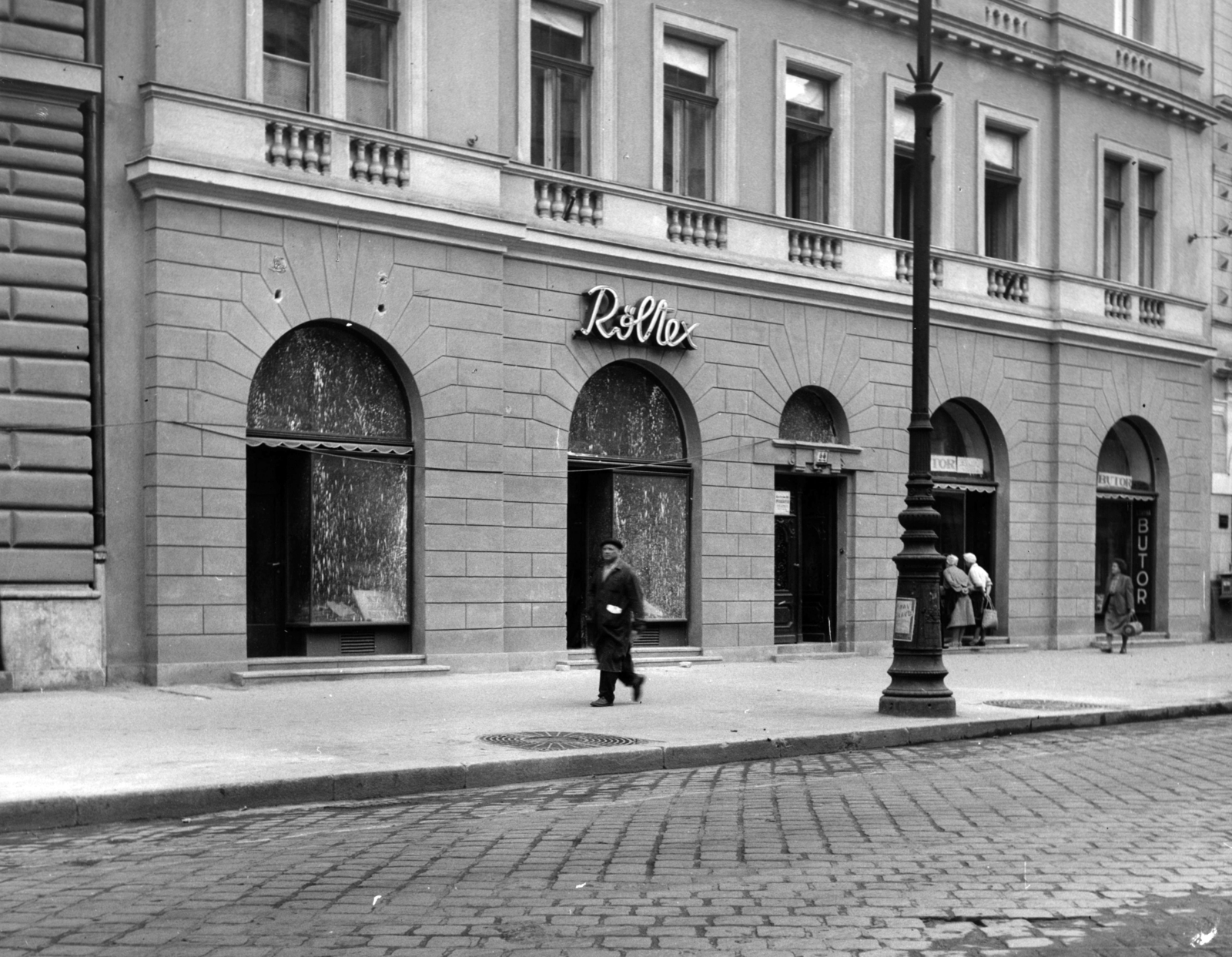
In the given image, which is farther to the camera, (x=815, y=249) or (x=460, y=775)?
(x=815, y=249)

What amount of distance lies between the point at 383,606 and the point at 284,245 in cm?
447

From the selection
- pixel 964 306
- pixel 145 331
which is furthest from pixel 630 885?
pixel 964 306

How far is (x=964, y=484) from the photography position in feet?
88.0

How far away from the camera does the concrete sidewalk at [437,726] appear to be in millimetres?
10297

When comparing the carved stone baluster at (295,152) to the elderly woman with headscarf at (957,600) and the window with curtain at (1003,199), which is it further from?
the window with curtain at (1003,199)

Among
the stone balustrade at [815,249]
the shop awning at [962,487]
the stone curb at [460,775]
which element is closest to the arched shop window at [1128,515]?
the shop awning at [962,487]

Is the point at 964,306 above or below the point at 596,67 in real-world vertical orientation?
below

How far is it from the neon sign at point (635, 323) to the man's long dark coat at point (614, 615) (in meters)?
6.02

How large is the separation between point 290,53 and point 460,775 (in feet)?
35.0

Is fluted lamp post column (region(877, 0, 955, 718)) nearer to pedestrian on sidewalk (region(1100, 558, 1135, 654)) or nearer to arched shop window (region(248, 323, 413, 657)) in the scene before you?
arched shop window (region(248, 323, 413, 657))

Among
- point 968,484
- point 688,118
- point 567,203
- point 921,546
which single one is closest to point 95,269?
point 567,203

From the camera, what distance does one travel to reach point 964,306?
26.2 meters

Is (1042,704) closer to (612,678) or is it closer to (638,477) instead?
(612,678)

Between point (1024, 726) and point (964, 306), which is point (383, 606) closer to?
point (1024, 726)
